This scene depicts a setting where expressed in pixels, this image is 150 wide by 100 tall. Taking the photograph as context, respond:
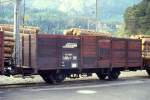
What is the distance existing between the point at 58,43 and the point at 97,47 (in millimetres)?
3039

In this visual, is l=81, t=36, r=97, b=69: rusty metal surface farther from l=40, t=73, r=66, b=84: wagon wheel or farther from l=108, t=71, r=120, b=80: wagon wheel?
l=108, t=71, r=120, b=80: wagon wheel

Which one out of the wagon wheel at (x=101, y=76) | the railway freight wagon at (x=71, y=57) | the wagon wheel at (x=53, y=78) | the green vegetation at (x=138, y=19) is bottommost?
the wagon wheel at (x=101, y=76)

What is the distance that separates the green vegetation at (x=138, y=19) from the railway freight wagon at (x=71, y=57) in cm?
2988

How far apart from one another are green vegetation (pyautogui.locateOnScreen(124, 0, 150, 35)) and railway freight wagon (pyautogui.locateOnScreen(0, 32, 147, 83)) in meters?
29.9

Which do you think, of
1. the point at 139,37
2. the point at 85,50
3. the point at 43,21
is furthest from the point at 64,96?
the point at 43,21

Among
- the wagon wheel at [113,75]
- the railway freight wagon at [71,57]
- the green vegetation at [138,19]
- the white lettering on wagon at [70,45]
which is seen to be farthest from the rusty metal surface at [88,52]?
the green vegetation at [138,19]

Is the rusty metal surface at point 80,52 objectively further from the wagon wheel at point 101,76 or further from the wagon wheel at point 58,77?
the wagon wheel at point 101,76

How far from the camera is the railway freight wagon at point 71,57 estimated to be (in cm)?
2219

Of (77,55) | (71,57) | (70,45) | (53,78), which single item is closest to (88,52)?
(77,55)

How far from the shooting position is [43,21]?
60938mm

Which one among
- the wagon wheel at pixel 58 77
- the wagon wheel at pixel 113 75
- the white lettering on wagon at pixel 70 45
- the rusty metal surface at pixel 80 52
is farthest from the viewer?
the wagon wheel at pixel 113 75

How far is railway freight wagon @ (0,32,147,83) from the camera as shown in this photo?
72.8 ft

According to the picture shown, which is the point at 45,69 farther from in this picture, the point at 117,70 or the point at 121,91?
the point at 117,70

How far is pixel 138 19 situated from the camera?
58031 millimetres
